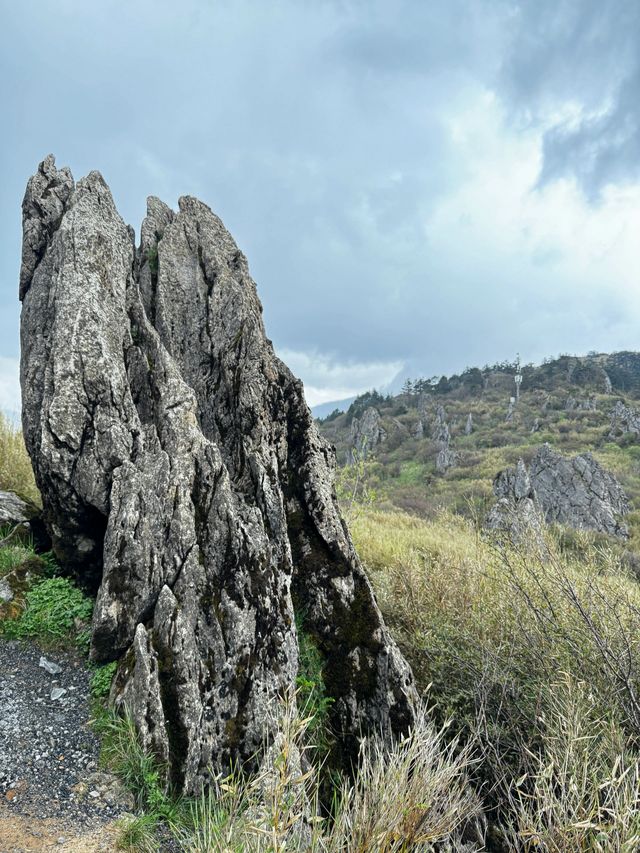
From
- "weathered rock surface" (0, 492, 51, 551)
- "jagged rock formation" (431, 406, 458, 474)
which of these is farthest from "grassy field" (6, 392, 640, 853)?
"jagged rock formation" (431, 406, 458, 474)

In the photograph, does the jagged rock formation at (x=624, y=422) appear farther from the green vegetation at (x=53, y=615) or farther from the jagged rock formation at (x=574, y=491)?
the green vegetation at (x=53, y=615)

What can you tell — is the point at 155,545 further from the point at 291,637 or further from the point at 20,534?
the point at 20,534

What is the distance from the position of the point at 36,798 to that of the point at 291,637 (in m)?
2.37

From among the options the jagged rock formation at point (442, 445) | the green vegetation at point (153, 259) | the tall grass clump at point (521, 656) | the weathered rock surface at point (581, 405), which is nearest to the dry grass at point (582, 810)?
the tall grass clump at point (521, 656)

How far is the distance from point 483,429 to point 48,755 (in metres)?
56.5

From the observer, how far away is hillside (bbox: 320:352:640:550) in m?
34.0

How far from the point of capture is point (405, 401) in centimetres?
7844

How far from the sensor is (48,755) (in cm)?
351

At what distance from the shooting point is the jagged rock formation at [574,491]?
73.9 ft

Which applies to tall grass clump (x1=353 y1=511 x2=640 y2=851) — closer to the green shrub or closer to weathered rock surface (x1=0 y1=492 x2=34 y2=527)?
the green shrub

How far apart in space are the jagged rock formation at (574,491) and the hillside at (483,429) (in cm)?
98

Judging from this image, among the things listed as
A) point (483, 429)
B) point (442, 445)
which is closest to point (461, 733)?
point (442, 445)

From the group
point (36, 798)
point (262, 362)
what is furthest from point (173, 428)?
point (36, 798)

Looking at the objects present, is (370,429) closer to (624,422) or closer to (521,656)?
(624,422)
